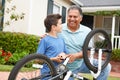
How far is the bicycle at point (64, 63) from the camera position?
3.78m

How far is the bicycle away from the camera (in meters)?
3.78

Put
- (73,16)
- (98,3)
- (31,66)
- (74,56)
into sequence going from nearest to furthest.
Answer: (31,66)
(74,56)
(73,16)
(98,3)

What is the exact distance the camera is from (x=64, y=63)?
4402mm

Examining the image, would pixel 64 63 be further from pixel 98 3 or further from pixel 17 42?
pixel 98 3

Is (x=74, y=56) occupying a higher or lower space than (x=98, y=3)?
lower

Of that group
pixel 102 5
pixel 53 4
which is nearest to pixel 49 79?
pixel 53 4

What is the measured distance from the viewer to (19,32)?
13109 millimetres

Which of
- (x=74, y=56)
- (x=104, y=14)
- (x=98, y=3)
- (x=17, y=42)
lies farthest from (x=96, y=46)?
(x=98, y=3)

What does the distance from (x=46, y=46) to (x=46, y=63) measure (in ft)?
1.90

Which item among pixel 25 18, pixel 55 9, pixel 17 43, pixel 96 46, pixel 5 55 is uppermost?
pixel 55 9

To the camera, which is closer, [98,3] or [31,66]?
[31,66]

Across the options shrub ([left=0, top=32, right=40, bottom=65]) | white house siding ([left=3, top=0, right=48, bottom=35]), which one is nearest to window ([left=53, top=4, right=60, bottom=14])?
white house siding ([left=3, top=0, right=48, bottom=35])

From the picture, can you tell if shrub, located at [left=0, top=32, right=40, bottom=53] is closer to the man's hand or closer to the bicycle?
the bicycle

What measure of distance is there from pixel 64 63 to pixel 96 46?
771 mm
